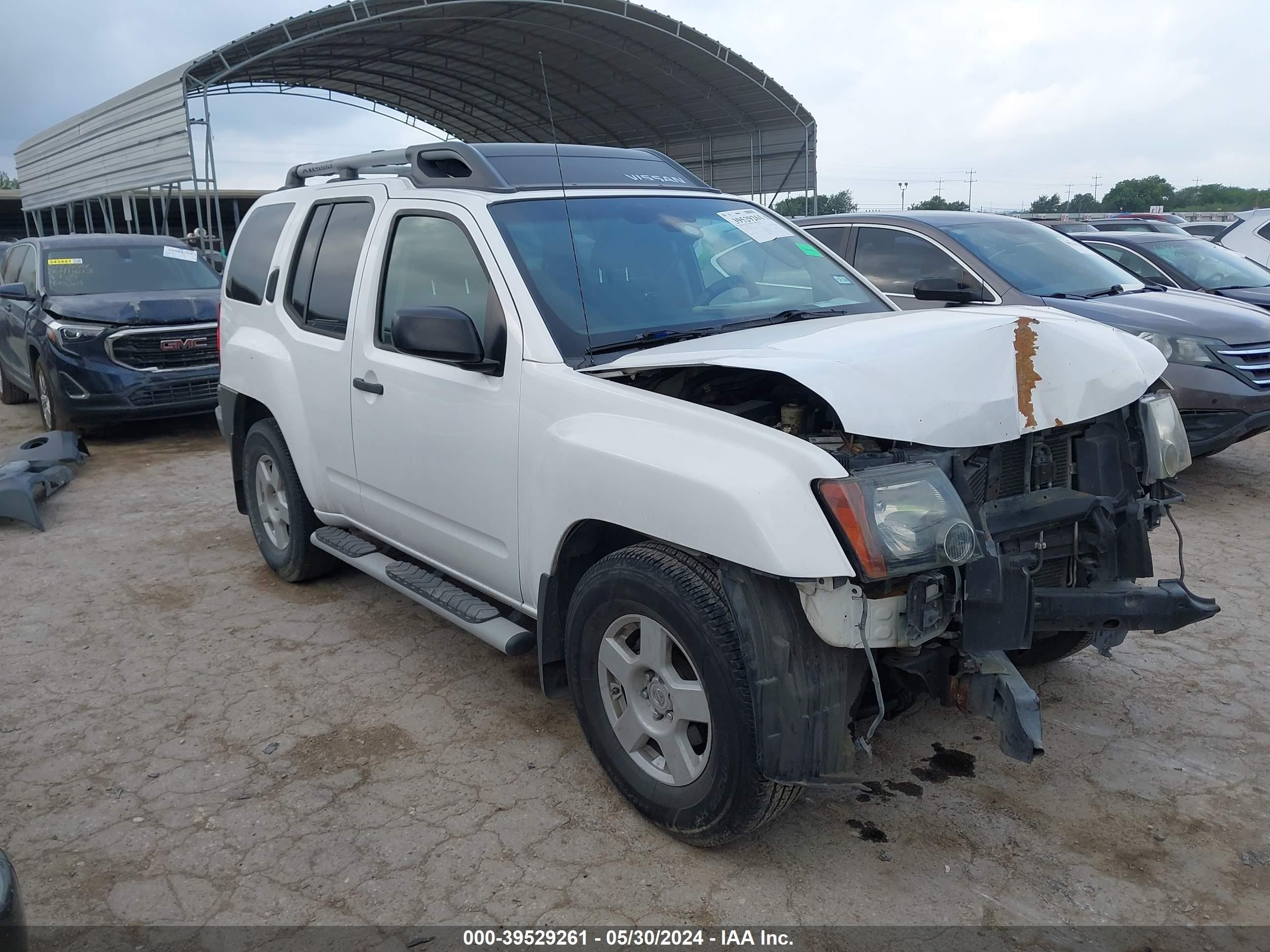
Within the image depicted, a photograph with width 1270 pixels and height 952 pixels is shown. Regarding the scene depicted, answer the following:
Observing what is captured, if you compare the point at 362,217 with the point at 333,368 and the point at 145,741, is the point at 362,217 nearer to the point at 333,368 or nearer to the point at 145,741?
the point at 333,368

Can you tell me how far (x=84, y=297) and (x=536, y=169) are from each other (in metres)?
7.03

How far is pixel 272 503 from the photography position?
5406mm

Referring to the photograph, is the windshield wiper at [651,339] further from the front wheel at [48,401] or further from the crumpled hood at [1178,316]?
the front wheel at [48,401]

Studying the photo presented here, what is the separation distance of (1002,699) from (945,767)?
3.01 ft

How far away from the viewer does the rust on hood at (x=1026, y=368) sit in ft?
9.39

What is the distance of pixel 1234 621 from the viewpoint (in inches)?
180

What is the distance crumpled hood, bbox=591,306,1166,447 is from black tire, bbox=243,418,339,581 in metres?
2.44

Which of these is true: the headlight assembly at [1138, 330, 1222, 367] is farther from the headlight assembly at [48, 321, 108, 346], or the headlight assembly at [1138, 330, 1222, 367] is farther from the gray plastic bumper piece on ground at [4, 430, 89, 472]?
the headlight assembly at [48, 321, 108, 346]

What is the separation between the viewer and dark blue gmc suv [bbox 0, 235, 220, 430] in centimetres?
880

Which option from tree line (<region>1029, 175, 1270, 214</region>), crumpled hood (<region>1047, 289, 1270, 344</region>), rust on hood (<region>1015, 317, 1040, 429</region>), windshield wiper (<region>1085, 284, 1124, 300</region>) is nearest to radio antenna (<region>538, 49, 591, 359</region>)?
rust on hood (<region>1015, 317, 1040, 429</region>)

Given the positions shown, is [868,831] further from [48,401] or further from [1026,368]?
[48,401]

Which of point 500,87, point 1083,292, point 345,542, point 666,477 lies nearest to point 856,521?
point 666,477

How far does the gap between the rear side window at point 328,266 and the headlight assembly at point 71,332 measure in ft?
16.3

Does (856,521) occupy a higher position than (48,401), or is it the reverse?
(856,521)
